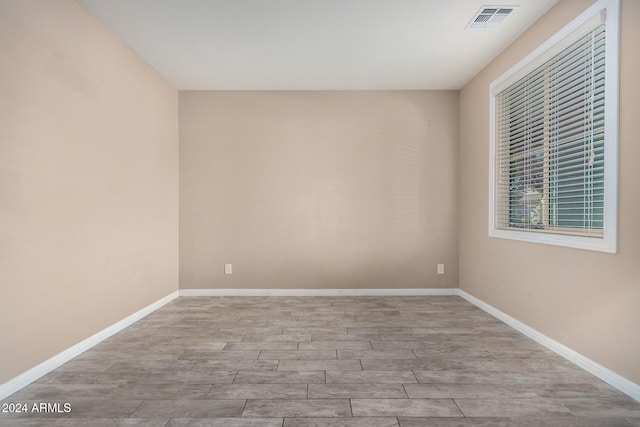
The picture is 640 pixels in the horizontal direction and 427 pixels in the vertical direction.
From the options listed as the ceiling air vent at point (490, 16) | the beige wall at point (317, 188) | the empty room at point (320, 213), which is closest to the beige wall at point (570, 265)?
the empty room at point (320, 213)

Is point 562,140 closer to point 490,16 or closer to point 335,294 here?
point 490,16

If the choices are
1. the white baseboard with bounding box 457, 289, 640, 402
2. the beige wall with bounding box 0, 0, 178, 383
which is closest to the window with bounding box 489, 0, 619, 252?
the white baseboard with bounding box 457, 289, 640, 402

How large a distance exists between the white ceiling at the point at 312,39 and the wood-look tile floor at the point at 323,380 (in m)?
2.82

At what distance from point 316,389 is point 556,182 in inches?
98.8

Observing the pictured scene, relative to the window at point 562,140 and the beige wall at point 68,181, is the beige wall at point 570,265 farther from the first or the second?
the beige wall at point 68,181

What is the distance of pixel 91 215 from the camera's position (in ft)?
9.62

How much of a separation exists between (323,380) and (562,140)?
8.58 ft

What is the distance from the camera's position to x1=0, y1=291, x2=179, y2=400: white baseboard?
83.9 inches

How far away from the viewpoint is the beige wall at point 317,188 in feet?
15.5

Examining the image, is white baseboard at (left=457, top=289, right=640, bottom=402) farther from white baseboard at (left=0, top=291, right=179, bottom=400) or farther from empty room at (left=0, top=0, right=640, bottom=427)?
white baseboard at (left=0, top=291, right=179, bottom=400)

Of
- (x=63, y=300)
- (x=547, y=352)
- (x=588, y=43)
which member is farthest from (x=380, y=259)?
(x=63, y=300)

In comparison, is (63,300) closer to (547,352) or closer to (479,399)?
(479,399)

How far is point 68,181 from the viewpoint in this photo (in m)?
2.67

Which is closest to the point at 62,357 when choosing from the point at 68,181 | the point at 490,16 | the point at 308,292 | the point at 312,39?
the point at 68,181
